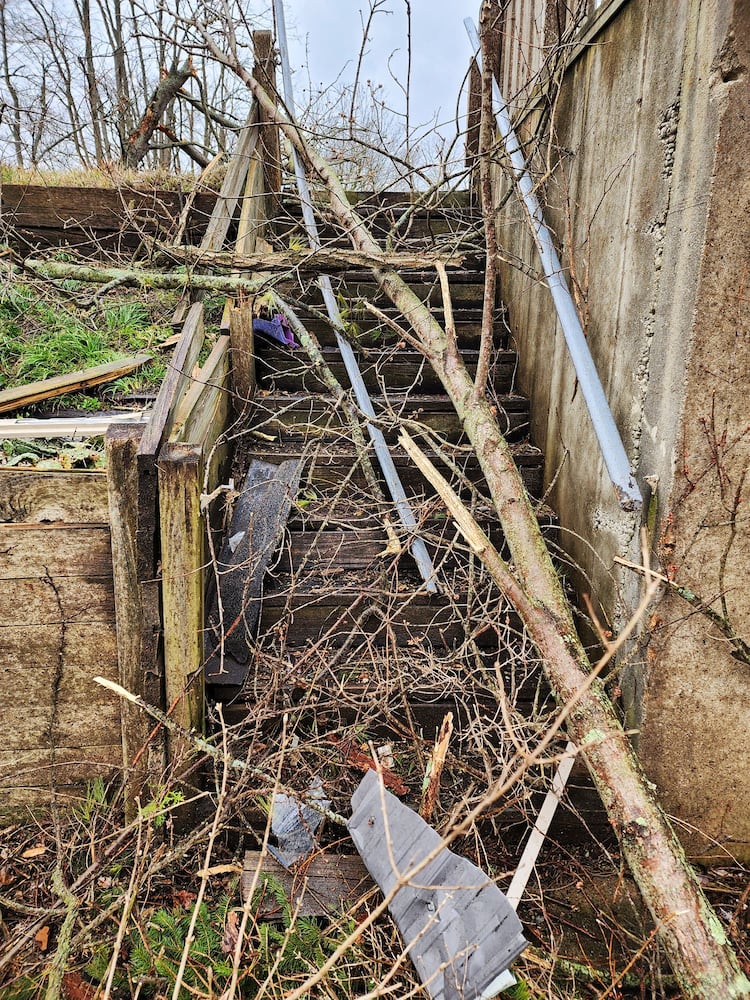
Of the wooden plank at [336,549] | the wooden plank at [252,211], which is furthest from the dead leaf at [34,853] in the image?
the wooden plank at [252,211]

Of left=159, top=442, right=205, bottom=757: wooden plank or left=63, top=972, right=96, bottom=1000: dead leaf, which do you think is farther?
left=159, top=442, right=205, bottom=757: wooden plank

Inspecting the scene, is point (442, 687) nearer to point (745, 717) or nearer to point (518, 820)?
point (518, 820)

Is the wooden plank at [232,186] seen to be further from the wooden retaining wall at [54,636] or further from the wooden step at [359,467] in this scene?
the wooden retaining wall at [54,636]

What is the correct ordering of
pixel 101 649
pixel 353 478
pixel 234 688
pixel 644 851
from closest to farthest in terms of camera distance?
pixel 644 851
pixel 101 649
pixel 234 688
pixel 353 478

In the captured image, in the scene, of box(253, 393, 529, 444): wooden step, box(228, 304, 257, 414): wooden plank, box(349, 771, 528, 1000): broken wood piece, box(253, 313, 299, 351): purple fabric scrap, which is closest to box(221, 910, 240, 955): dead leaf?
box(349, 771, 528, 1000): broken wood piece

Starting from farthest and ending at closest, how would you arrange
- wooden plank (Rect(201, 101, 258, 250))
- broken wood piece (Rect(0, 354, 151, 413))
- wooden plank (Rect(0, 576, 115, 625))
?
wooden plank (Rect(201, 101, 258, 250)) < broken wood piece (Rect(0, 354, 151, 413)) < wooden plank (Rect(0, 576, 115, 625))

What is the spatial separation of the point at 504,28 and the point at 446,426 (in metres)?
3.36

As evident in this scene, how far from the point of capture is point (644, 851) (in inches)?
78.8

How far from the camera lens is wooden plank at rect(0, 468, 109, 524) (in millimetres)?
2752

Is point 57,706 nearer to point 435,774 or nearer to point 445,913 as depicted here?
point 435,774

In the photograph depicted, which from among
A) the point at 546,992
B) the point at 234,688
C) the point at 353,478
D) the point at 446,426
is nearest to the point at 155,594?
the point at 234,688

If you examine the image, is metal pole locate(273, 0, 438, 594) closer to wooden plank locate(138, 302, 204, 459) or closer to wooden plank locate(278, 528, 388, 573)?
wooden plank locate(278, 528, 388, 573)

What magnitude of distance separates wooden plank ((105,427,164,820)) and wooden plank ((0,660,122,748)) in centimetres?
11

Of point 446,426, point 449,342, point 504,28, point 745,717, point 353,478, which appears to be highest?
point 504,28
